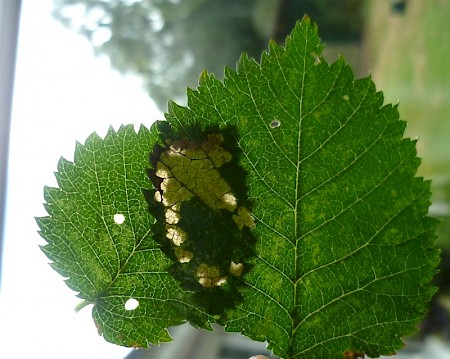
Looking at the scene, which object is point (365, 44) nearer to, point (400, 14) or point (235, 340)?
point (400, 14)

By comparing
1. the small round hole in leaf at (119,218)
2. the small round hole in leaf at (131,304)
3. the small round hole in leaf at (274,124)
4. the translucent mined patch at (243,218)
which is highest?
the small round hole in leaf at (274,124)

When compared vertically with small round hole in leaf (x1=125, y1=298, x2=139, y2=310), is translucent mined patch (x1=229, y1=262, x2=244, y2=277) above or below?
above

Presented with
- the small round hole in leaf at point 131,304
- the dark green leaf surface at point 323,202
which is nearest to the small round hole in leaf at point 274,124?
the dark green leaf surface at point 323,202

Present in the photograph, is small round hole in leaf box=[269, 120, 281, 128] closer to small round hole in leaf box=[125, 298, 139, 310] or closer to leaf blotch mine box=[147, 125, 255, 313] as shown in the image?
leaf blotch mine box=[147, 125, 255, 313]

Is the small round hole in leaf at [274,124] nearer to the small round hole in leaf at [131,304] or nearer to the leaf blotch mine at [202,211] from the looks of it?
the leaf blotch mine at [202,211]

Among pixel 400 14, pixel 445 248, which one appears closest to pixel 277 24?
pixel 400 14

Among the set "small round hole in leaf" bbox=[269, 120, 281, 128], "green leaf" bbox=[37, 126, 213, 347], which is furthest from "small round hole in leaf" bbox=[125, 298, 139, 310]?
"small round hole in leaf" bbox=[269, 120, 281, 128]

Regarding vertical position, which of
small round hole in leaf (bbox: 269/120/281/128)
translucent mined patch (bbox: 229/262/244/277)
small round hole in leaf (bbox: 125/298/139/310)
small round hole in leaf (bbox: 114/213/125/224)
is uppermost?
small round hole in leaf (bbox: 269/120/281/128)
